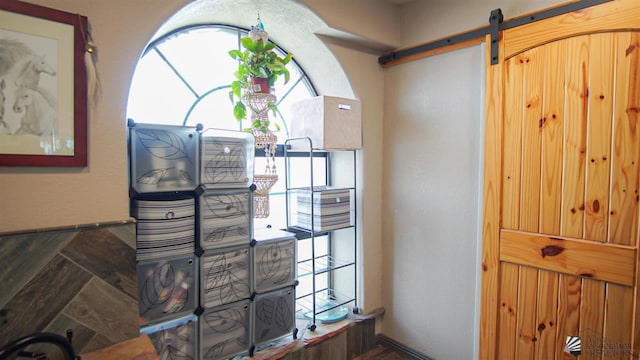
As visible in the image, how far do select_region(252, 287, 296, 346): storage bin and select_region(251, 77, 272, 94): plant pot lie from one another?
1.05m

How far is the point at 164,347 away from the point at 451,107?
191 centimetres

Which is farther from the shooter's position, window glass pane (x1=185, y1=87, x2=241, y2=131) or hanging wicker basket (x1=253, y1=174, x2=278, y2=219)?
window glass pane (x1=185, y1=87, x2=241, y2=131)

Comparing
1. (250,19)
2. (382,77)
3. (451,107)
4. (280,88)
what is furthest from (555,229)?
(250,19)

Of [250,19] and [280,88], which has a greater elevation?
[250,19]

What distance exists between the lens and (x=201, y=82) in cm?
193

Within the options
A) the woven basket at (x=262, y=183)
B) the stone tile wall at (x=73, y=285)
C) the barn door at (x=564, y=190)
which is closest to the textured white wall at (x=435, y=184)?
the barn door at (x=564, y=190)

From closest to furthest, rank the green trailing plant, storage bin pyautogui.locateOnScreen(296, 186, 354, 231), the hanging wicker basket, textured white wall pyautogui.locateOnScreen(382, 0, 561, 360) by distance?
the green trailing plant
the hanging wicker basket
textured white wall pyautogui.locateOnScreen(382, 0, 561, 360)
storage bin pyautogui.locateOnScreen(296, 186, 354, 231)

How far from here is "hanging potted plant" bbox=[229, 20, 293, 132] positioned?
167 centimetres

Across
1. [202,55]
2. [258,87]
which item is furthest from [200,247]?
[202,55]

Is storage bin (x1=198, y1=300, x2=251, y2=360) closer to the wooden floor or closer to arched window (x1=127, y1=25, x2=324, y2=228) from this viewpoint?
arched window (x1=127, y1=25, x2=324, y2=228)

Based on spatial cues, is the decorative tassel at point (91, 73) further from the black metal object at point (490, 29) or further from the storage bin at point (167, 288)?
the black metal object at point (490, 29)

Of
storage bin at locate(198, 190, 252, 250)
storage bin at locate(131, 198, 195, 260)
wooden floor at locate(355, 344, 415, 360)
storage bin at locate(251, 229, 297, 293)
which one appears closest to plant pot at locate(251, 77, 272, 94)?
storage bin at locate(198, 190, 252, 250)

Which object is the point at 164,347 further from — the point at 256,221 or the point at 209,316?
the point at 256,221

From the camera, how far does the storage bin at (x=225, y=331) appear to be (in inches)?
60.2
